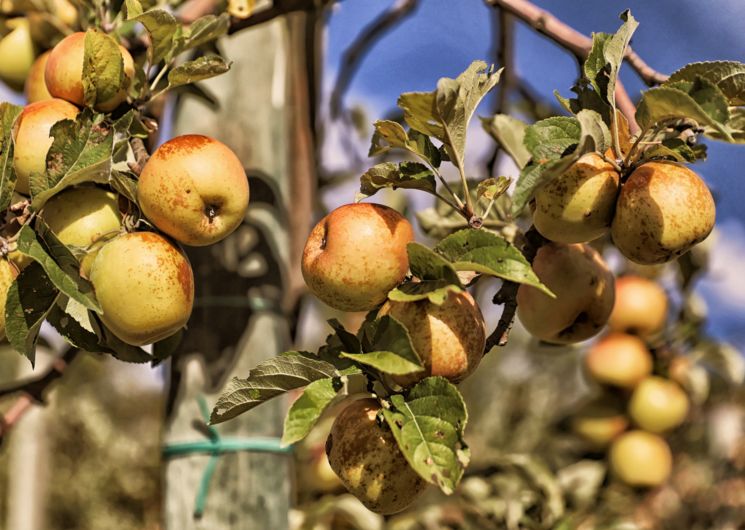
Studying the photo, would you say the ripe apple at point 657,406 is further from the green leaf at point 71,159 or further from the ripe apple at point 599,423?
the green leaf at point 71,159

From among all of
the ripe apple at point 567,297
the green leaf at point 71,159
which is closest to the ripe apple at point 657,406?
the ripe apple at point 567,297

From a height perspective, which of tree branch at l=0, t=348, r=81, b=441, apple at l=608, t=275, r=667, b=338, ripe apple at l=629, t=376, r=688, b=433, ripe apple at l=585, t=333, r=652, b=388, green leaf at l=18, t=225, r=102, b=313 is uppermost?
green leaf at l=18, t=225, r=102, b=313

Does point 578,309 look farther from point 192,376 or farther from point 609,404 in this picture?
point 609,404

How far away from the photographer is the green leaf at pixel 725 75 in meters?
0.65

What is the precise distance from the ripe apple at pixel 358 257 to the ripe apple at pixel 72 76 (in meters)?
0.24

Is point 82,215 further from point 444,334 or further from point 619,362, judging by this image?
point 619,362

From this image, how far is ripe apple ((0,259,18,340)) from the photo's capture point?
685mm

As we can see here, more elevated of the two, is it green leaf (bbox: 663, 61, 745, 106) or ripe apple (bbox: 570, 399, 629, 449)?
green leaf (bbox: 663, 61, 745, 106)

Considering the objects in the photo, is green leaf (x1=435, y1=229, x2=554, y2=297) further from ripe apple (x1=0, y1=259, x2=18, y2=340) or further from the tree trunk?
the tree trunk

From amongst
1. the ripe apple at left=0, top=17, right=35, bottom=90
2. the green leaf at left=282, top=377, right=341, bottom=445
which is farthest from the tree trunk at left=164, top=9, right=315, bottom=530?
the green leaf at left=282, top=377, right=341, bottom=445

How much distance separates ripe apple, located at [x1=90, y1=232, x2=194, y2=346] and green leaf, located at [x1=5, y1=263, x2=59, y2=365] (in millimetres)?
38

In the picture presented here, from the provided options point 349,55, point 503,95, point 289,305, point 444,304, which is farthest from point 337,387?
point 349,55

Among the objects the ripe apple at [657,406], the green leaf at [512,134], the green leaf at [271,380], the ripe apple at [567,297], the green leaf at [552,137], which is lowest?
the ripe apple at [657,406]

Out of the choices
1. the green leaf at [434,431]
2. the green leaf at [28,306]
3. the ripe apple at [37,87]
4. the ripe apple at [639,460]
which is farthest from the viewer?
the ripe apple at [639,460]
